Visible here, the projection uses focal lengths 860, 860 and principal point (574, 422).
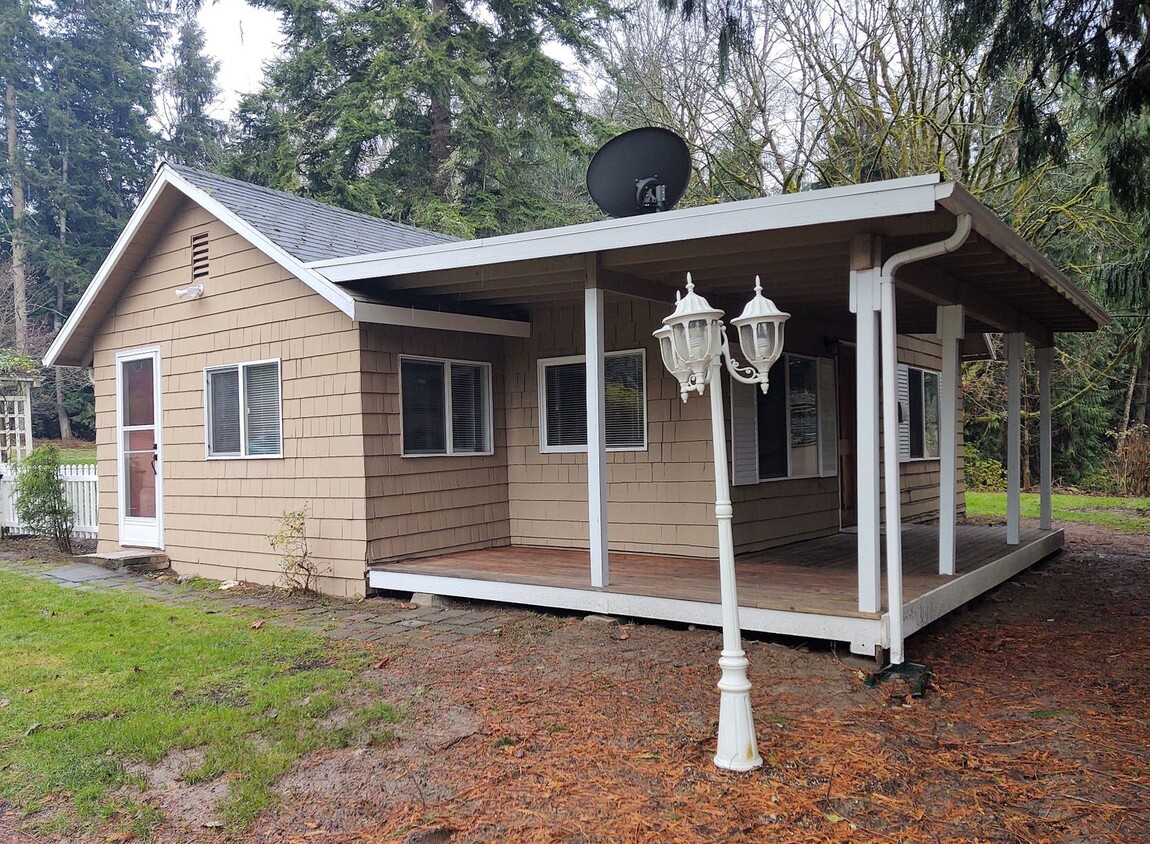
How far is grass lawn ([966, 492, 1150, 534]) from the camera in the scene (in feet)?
39.5

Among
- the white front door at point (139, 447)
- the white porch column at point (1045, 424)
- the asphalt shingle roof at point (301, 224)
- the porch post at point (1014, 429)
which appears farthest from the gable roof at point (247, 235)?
the white porch column at point (1045, 424)

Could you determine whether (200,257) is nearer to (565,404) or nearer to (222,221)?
(222,221)

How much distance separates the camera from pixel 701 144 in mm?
13195

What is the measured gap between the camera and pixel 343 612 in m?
6.43

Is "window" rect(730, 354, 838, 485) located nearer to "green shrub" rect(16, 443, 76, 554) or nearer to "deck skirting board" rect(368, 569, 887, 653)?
"deck skirting board" rect(368, 569, 887, 653)

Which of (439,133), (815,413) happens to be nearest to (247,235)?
(815,413)

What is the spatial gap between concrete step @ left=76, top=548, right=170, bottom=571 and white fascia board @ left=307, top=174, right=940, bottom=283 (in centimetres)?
362

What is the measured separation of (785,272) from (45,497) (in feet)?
27.8

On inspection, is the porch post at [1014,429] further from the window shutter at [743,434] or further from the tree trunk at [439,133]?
the tree trunk at [439,133]

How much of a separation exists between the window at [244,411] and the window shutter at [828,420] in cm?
517

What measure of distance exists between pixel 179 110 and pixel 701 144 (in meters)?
21.9

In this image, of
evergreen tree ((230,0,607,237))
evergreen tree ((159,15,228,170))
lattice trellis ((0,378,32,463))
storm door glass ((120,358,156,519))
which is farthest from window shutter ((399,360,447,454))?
evergreen tree ((159,15,228,170))

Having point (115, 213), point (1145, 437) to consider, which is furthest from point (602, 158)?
point (115, 213)

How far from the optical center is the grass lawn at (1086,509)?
12.1 metres
